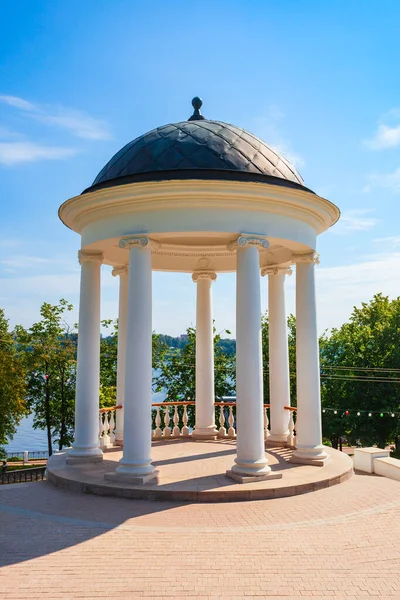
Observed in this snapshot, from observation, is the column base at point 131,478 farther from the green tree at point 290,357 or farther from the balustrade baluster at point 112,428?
the green tree at point 290,357

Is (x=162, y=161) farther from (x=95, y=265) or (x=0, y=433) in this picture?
Answer: (x=0, y=433)

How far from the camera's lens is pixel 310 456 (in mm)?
16062

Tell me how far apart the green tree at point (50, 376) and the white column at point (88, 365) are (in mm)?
30255

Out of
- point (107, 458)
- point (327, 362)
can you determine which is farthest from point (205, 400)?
point (327, 362)

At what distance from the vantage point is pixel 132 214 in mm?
14586

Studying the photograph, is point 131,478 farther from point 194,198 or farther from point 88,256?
point 194,198

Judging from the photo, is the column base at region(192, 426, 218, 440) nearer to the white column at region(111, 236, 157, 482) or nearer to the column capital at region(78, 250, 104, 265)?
the white column at region(111, 236, 157, 482)

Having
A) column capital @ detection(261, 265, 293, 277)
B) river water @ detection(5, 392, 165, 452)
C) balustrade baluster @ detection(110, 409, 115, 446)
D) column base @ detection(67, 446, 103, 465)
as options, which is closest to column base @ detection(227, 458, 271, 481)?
column base @ detection(67, 446, 103, 465)

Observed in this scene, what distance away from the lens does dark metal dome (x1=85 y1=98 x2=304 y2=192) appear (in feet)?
46.7

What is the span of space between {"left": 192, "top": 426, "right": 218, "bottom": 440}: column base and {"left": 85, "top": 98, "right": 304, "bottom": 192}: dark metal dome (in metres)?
11.3

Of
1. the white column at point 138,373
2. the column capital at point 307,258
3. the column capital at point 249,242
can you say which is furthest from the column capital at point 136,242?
the column capital at point 307,258

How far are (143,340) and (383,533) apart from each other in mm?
7534

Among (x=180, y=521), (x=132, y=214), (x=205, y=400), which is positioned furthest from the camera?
(x=205, y=400)

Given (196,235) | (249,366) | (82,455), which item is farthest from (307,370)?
(82,455)
